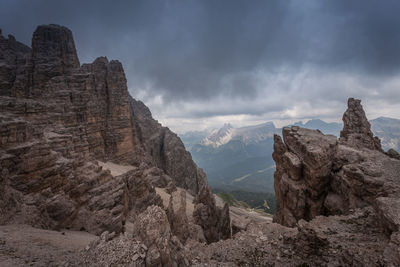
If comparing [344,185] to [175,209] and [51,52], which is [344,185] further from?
[51,52]

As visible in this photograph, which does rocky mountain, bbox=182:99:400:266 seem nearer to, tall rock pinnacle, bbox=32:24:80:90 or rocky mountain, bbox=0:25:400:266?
rocky mountain, bbox=0:25:400:266

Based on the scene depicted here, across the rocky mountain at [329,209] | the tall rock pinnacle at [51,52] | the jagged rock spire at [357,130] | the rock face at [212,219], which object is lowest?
the rock face at [212,219]

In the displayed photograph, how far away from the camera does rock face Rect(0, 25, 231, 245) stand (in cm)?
1405

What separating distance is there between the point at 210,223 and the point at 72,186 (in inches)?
842

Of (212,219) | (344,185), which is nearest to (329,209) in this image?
(344,185)

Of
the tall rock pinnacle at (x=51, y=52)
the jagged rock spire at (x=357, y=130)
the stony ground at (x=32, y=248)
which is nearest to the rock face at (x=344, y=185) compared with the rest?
the jagged rock spire at (x=357, y=130)

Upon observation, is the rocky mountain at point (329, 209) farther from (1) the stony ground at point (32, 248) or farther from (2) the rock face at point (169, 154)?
(2) the rock face at point (169, 154)

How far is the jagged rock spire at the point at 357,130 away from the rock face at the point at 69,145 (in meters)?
32.3

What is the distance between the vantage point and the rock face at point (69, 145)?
1405cm

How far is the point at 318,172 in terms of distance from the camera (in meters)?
18.0

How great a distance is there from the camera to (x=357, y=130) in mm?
23969

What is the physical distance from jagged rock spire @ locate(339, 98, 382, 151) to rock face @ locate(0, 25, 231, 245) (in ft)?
106

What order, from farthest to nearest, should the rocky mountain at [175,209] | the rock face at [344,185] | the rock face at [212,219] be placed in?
the rock face at [212,219], the rock face at [344,185], the rocky mountain at [175,209]

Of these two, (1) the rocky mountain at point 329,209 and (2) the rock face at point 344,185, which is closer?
(1) the rocky mountain at point 329,209
